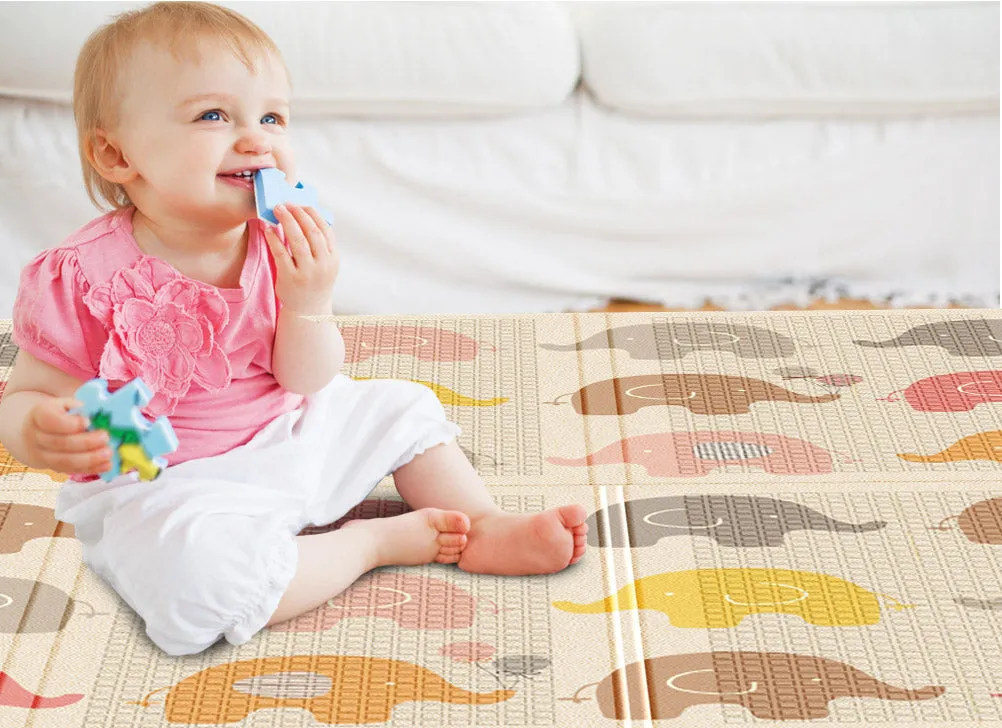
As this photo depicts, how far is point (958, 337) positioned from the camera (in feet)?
3.93

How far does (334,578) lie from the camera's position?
34.7 inches

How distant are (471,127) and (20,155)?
19.9 inches

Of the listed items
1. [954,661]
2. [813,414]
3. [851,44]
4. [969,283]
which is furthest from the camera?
[969,283]

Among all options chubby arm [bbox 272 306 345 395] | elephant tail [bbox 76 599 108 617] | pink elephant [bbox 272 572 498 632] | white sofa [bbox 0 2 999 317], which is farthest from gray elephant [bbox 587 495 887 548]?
white sofa [bbox 0 2 999 317]

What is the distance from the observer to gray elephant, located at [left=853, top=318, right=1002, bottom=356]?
118 centimetres

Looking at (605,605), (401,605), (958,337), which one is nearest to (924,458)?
(958,337)

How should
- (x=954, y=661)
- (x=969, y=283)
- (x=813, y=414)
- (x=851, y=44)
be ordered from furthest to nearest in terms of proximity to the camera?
(x=969, y=283)
(x=851, y=44)
(x=813, y=414)
(x=954, y=661)

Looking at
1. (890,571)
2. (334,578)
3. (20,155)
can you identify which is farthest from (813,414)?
(20,155)

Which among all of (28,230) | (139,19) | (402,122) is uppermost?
(139,19)

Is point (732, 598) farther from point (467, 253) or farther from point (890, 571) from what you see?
point (467, 253)

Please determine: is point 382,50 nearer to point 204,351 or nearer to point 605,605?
point 204,351

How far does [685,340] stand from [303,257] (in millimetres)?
439

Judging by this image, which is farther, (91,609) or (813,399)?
(813,399)

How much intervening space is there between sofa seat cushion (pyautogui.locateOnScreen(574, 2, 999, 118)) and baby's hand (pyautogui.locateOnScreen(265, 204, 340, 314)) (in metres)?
0.68
